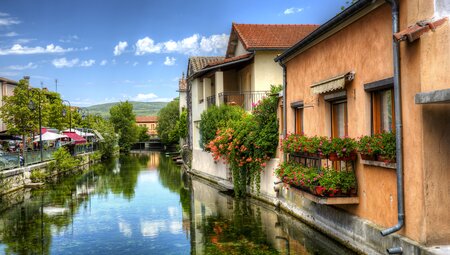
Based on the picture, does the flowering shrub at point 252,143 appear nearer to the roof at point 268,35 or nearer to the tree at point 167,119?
the roof at point 268,35

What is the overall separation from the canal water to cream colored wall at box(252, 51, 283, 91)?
635 cm

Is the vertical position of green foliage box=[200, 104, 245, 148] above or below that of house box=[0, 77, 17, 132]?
below

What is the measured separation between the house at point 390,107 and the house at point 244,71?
480 inches

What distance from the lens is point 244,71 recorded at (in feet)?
92.4

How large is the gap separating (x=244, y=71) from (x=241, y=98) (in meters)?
1.65

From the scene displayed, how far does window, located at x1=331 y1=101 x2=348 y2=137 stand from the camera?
1144 cm

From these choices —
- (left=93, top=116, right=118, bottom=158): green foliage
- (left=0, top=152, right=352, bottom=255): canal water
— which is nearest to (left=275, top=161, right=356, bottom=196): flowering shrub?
(left=0, top=152, right=352, bottom=255): canal water

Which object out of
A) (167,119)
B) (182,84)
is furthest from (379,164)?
(167,119)

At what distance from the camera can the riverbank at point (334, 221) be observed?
8188 millimetres

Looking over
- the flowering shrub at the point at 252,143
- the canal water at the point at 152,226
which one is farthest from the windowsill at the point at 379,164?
the flowering shrub at the point at 252,143

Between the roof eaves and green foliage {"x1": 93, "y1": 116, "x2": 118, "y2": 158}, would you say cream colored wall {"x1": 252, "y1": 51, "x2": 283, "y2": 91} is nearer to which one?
the roof eaves

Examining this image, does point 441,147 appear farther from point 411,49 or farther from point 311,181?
point 311,181

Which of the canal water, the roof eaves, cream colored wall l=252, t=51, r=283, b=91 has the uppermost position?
cream colored wall l=252, t=51, r=283, b=91

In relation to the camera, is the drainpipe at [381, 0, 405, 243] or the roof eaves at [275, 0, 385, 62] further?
the roof eaves at [275, 0, 385, 62]
